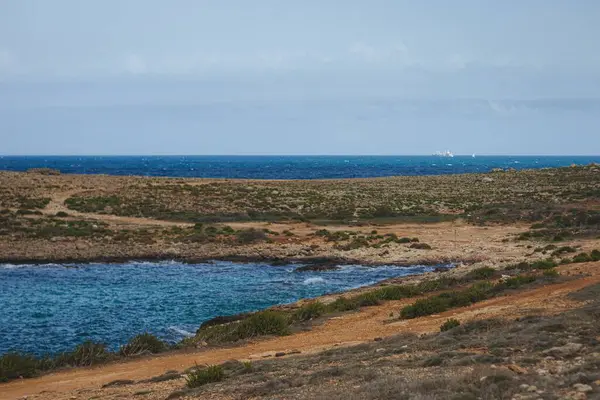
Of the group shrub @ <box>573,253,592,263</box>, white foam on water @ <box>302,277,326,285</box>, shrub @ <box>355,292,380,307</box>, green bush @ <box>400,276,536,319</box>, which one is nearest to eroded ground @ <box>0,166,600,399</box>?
shrub @ <box>355,292,380,307</box>

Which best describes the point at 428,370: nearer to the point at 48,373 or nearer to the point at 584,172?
the point at 48,373

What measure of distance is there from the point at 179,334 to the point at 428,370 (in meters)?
13.1

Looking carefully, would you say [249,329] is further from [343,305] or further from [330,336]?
[343,305]

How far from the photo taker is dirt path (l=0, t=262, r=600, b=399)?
15.4m

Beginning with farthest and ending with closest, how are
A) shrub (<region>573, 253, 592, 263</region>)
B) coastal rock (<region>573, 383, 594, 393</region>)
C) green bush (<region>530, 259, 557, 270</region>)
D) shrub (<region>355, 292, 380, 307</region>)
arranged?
shrub (<region>573, 253, 592, 263</region>)
green bush (<region>530, 259, 557, 270</region>)
shrub (<region>355, 292, 380, 307</region>)
coastal rock (<region>573, 383, 594, 393</region>)

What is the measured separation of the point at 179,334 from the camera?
75.2 feet

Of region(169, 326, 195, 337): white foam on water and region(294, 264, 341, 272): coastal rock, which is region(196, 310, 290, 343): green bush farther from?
region(294, 264, 341, 272): coastal rock

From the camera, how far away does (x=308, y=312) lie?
23.0m

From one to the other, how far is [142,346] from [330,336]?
542 centimetres

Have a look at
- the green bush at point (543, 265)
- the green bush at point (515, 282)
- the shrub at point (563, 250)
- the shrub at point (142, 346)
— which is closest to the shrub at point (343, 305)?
the green bush at point (515, 282)

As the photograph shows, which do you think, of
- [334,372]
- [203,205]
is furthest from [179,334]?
[203,205]

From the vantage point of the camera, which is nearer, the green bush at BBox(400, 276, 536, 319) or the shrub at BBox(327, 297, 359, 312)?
the green bush at BBox(400, 276, 536, 319)

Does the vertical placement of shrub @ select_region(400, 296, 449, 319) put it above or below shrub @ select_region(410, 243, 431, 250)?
above

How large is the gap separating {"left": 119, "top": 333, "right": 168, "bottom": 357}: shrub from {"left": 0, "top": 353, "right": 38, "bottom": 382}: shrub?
2686 millimetres
